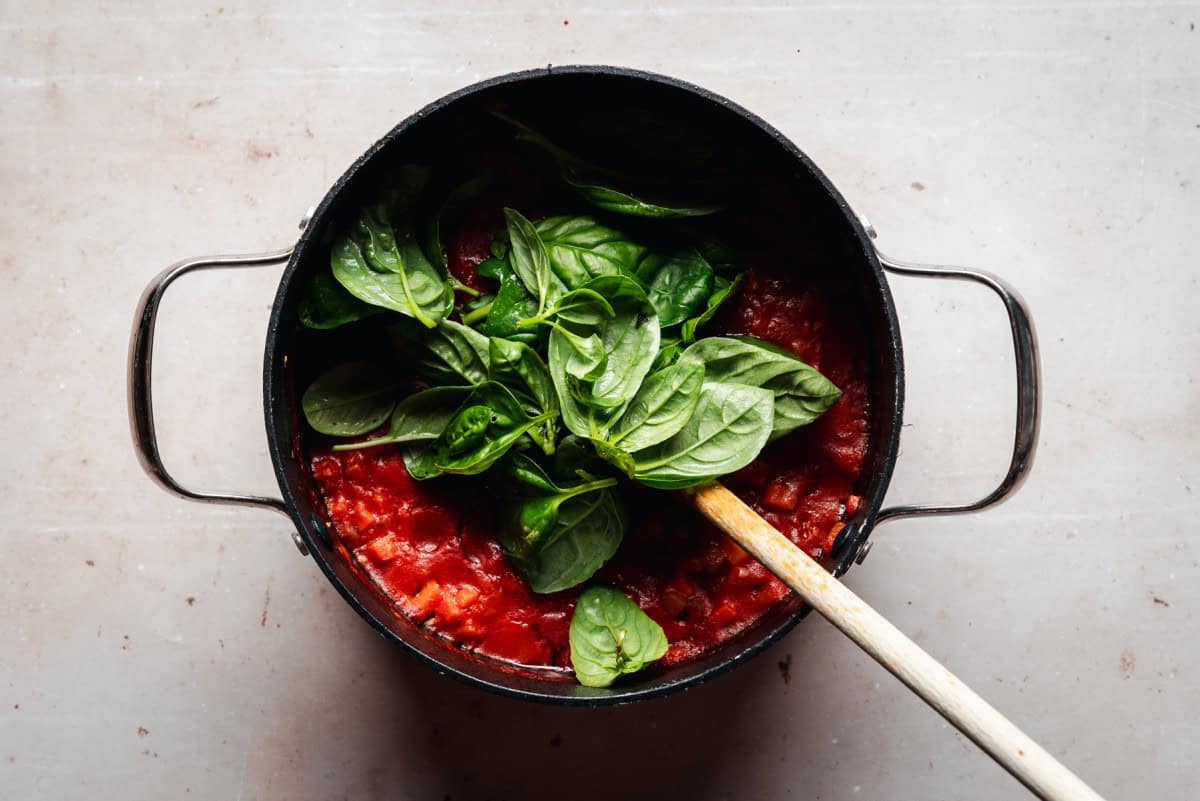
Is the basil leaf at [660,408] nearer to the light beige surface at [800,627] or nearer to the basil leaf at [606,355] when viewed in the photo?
the basil leaf at [606,355]

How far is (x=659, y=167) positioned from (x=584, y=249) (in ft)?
0.68

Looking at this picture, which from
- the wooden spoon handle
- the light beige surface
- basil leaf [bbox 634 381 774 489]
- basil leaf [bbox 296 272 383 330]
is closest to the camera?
the wooden spoon handle

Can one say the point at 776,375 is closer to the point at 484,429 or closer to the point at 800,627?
the point at 484,429

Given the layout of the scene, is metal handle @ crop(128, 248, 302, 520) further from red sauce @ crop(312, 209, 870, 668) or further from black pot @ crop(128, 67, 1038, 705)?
red sauce @ crop(312, 209, 870, 668)

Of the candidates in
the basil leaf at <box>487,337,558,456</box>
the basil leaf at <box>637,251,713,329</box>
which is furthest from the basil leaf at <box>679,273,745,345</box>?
the basil leaf at <box>487,337,558,456</box>

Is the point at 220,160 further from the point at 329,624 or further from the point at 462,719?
the point at 462,719

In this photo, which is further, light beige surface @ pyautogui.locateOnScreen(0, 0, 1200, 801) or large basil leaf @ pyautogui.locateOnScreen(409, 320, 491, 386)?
light beige surface @ pyautogui.locateOnScreen(0, 0, 1200, 801)

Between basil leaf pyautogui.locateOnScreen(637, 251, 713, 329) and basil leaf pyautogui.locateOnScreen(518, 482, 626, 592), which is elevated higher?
basil leaf pyautogui.locateOnScreen(637, 251, 713, 329)

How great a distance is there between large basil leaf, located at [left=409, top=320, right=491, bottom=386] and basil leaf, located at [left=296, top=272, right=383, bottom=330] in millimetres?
97

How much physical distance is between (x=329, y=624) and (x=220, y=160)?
2.98 feet

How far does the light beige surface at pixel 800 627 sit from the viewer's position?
1973 mm

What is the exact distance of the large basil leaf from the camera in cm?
169

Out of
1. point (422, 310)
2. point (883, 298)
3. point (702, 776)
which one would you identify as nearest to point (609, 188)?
point (422, 310)

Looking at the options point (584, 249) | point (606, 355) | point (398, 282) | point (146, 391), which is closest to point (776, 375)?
point (606, 355)
